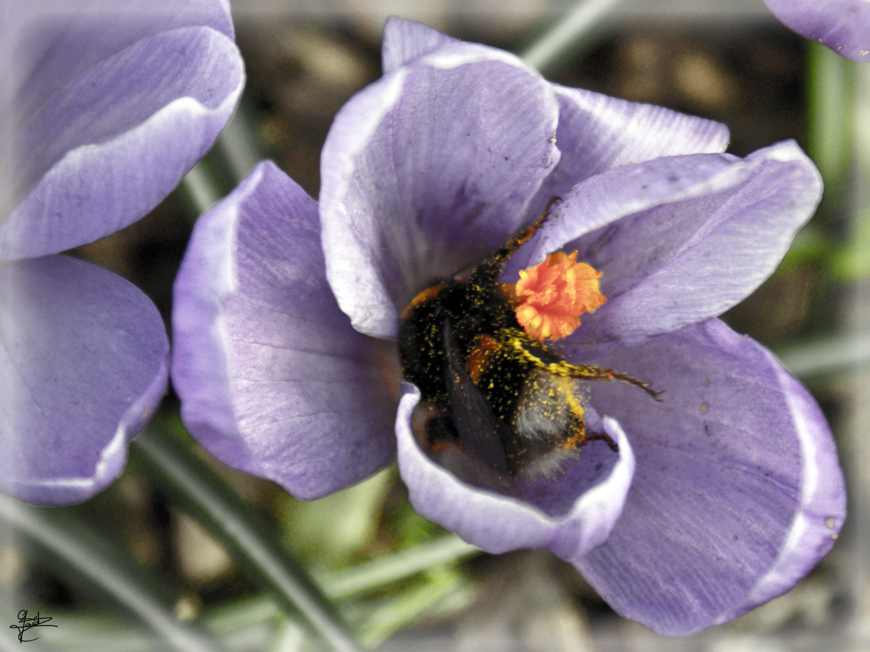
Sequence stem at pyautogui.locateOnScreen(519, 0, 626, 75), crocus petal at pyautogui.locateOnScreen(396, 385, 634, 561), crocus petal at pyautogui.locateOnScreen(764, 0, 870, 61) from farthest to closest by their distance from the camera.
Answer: stem at pyautogui.locateOnScreen(519, 0, 626, 75)
crocus petal at pyautogui.locateOnScreen(764, 0, 870, 61)
crocus petal at pyautogui.locateOnScreen(396, 385, 634, 561)

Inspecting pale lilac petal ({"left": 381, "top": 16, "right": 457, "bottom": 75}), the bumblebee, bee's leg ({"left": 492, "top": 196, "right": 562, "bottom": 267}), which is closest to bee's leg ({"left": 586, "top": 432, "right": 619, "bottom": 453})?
the bumblebee

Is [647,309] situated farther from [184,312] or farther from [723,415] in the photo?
[184,312]

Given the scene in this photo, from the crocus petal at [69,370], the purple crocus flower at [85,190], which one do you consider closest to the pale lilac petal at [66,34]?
the purple crocus flower at [85,190]

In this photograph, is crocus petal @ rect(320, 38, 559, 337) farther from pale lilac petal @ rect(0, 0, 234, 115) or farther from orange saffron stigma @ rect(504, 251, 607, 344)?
pale lilac petal @ rect(0, 0, 234, 115)

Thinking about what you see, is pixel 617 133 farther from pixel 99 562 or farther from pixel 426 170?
pixel 99 562

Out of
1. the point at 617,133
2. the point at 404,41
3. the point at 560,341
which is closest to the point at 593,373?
the point at 560,341
